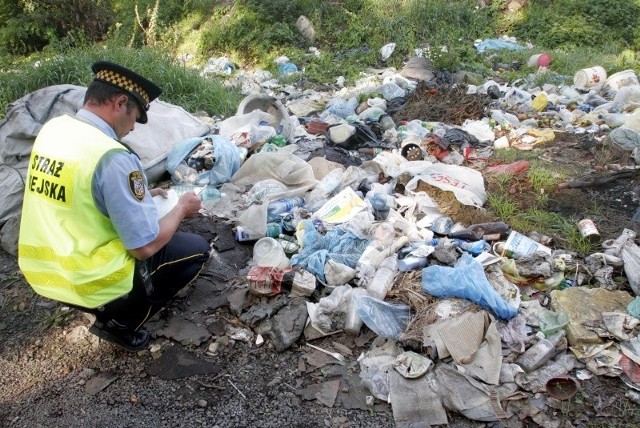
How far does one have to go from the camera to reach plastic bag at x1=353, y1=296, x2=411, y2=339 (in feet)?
8.96

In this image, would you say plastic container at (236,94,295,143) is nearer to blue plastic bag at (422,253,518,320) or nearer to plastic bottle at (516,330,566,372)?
blue plastic bag at (422,253,518,320)

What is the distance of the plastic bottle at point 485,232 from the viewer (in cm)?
346

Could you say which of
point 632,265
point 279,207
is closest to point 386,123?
point 279,207

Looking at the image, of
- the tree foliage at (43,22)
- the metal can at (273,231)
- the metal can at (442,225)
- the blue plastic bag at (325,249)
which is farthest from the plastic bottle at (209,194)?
the tree foliage at (43,22)

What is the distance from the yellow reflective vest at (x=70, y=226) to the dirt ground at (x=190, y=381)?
512 mm

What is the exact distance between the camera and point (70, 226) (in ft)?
7.27

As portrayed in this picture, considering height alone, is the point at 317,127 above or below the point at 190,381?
below

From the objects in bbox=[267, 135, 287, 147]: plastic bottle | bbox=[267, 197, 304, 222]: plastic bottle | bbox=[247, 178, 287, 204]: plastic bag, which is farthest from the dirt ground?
bbox=[267, 135, 287, 147]: plastic bottle

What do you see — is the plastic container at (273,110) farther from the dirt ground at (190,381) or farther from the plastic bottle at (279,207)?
the dirt ground at (190,381)

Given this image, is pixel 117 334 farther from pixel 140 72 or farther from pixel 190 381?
pixel 140 72

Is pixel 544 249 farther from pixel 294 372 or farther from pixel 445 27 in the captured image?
pixel 445 27

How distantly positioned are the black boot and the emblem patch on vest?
0.77 meters

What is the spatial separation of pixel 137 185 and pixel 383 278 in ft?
5.05

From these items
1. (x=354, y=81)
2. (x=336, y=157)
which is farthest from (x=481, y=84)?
(x=336, y=157)
